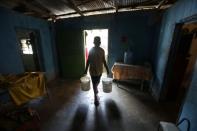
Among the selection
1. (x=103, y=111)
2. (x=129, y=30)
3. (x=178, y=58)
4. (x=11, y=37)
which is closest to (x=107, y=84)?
(x=103, y=111)

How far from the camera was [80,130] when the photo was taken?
205cm

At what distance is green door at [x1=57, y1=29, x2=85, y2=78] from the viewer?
4.16 m

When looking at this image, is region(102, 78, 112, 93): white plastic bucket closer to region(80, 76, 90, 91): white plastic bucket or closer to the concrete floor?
the concrete floor

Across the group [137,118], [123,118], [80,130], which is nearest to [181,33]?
A: [137,118]

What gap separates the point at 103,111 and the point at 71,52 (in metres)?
2.67

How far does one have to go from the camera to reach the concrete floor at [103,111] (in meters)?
2.14

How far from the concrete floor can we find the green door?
47.2 inches

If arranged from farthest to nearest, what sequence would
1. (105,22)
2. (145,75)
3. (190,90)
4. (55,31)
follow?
1. (55,31)
2. (105,22)
3. (145,75)
4. (190,90)

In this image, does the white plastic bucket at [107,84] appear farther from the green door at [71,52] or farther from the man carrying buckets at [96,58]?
the green door at [71,52]

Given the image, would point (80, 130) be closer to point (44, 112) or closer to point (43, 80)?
point (44, 112)

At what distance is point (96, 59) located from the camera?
2465 mm

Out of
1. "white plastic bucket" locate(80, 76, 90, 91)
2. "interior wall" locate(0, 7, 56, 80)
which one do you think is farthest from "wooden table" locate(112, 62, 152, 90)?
"interior wall" locate(0, 7, 56, 80)

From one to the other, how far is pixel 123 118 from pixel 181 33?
215 cm

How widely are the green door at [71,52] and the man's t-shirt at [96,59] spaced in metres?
1.89
